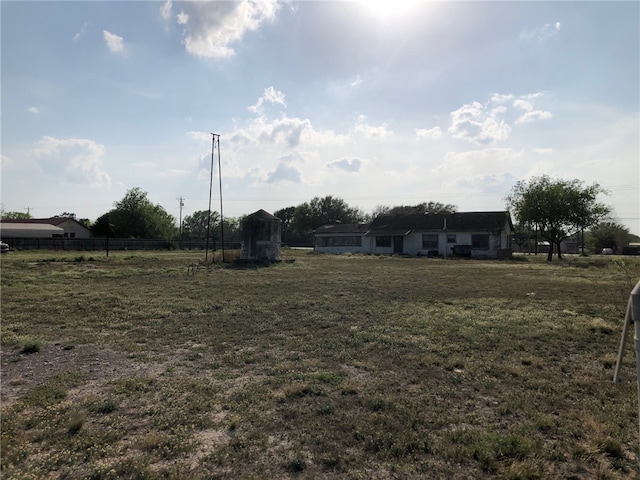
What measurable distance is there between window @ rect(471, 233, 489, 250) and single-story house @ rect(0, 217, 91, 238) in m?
52.5

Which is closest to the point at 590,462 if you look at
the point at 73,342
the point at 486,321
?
the point at 486,321

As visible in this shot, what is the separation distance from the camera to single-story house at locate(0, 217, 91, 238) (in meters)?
51.4

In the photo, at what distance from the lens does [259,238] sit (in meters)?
25.9

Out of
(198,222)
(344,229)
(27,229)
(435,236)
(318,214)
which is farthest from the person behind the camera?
(198,222)

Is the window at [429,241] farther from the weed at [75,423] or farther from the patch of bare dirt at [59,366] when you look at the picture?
the weed at [75,423]

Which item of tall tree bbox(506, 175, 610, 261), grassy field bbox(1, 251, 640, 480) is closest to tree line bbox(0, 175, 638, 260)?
tall tree bbox(506, 175, 610, 261)

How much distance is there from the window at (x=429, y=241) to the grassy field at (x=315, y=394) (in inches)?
1286

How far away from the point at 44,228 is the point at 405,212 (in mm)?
53692

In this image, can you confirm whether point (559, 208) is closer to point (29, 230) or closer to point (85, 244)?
point (85, 244)

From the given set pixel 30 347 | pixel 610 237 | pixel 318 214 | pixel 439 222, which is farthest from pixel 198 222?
pixel 30 347

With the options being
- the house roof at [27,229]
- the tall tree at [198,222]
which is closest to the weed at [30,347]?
the house roof at [27,229]

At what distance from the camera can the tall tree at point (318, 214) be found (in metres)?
75.0

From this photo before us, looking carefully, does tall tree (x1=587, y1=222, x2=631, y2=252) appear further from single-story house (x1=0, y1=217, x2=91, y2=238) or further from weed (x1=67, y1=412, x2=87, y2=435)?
single-story house (x1=0, y1=217, x2=91, y2=238)

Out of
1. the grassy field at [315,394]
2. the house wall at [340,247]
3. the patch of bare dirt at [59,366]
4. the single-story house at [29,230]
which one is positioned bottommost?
the patch of bare dirt at [59,366]
